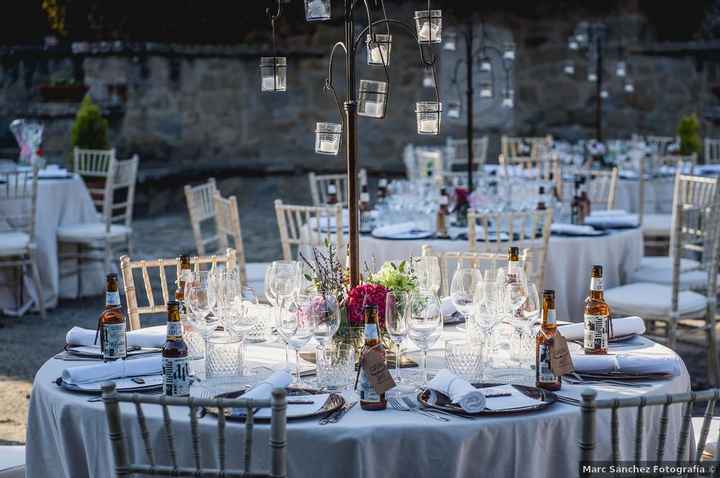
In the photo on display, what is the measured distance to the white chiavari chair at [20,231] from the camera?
6.57m

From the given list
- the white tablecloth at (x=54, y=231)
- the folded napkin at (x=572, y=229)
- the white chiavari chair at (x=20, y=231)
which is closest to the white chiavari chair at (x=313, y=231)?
the folded napkin at (x=572, y=229)

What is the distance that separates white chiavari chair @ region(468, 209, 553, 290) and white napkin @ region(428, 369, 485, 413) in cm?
217

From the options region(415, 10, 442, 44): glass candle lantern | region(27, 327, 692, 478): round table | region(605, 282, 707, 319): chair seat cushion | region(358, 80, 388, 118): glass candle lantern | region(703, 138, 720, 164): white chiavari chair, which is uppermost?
region(415, 10, 442, 44): glass candle lantern

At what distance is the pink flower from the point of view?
2.78 metres

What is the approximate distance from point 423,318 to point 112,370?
0.81 meters

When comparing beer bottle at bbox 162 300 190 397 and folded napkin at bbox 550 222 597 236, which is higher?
folded napkin at bbox 550 222 597 236

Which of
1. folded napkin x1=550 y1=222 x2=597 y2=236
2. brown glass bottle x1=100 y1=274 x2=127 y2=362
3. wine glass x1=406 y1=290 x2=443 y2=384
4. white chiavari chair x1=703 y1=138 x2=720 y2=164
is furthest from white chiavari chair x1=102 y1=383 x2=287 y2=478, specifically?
white chiavari chair x1=703 y1=138 x2=720 y2=164

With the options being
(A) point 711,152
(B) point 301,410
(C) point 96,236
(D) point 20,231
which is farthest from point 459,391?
(A) point 711,152

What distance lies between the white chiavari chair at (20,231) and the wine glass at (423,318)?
438 cm

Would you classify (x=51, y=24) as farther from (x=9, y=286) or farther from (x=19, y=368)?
(x=19, y=368)

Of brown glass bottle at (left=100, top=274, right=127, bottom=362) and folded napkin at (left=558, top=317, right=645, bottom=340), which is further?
folded napkin at (left=558, top=317, right=645, bottom=340)

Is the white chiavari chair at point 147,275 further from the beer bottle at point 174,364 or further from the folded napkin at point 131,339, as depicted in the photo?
the beer bottle at point 174,364

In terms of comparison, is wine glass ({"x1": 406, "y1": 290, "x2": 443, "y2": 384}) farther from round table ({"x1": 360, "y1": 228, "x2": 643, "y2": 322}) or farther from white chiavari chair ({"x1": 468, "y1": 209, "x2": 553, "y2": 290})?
round table ({"x1": 360, "y1": 228, "x2": 643, "y2": 322})

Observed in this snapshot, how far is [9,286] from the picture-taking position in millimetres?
6875
